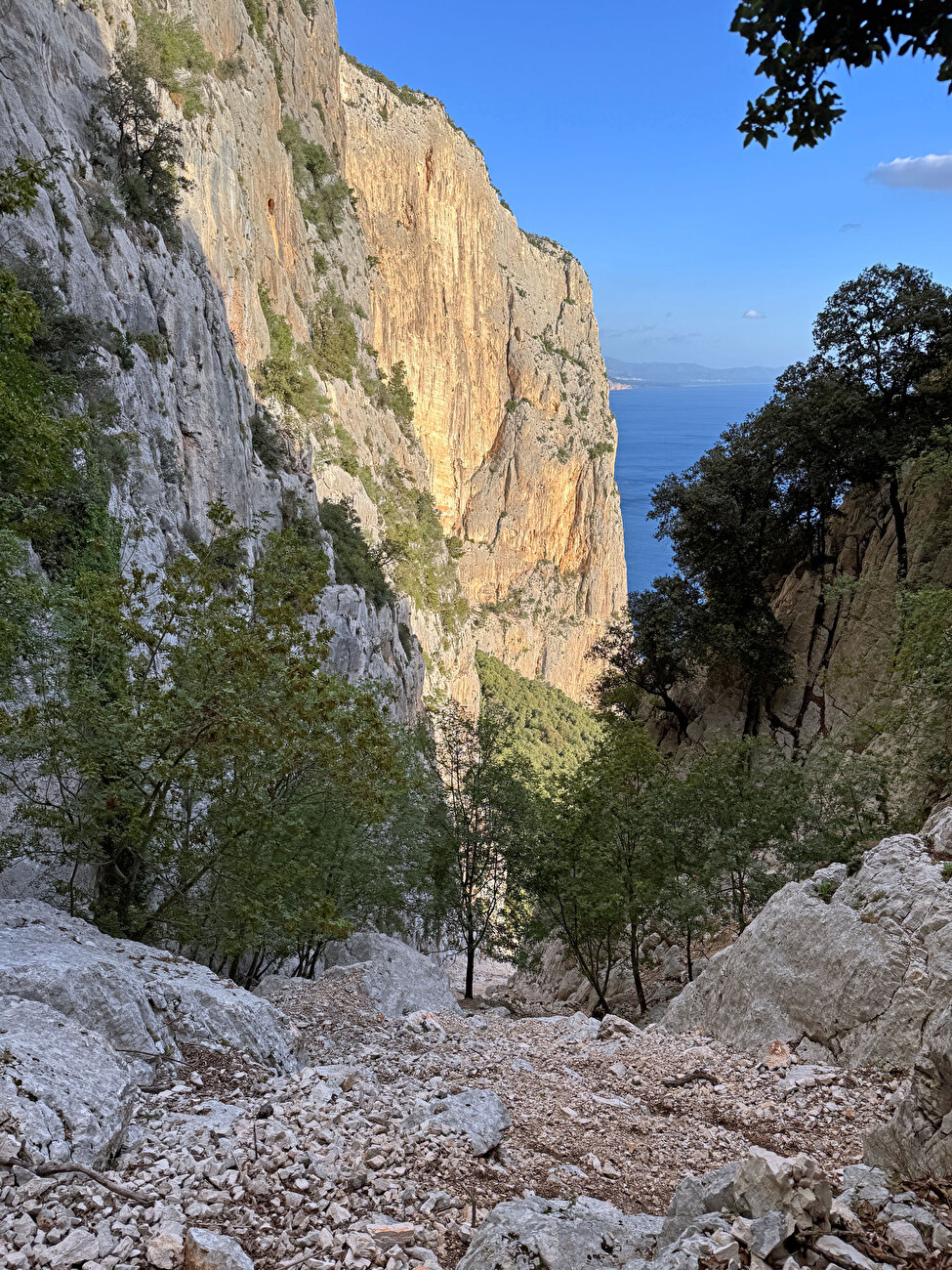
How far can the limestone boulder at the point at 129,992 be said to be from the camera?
20.6 feet

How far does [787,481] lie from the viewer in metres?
25.0

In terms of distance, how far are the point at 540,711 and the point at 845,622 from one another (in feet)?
204

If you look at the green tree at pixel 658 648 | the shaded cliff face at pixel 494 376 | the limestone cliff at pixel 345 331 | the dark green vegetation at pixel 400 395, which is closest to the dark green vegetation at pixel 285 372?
the limestone cliff at pixel 345 331

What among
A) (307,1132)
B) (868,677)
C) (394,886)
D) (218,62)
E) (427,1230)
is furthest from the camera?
(218,62)

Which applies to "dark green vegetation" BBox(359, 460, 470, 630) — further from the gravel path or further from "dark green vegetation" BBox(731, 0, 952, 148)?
"dark green vegetation" BBox(731, 0, 952, 148)

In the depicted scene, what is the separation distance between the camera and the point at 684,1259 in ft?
11.2

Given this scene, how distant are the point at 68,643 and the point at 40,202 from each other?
13841mm

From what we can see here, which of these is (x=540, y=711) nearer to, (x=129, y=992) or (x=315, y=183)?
(x=315, y=183)

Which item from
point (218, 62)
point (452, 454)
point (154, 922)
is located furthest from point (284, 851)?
point (452, 454)

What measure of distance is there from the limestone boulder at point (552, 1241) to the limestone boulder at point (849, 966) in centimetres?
403

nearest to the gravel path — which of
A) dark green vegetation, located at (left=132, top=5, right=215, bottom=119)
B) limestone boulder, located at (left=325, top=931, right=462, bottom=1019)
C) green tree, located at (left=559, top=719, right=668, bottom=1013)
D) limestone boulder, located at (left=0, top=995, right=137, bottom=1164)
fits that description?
limestone boulder, located at (left=0, top=995, right=137, bottom=1164)

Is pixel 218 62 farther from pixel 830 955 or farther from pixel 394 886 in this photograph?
pixel 830 955

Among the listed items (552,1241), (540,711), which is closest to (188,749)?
(552,1241)

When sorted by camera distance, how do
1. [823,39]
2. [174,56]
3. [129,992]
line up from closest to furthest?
[823,39] < [129,992] < [174,56]
